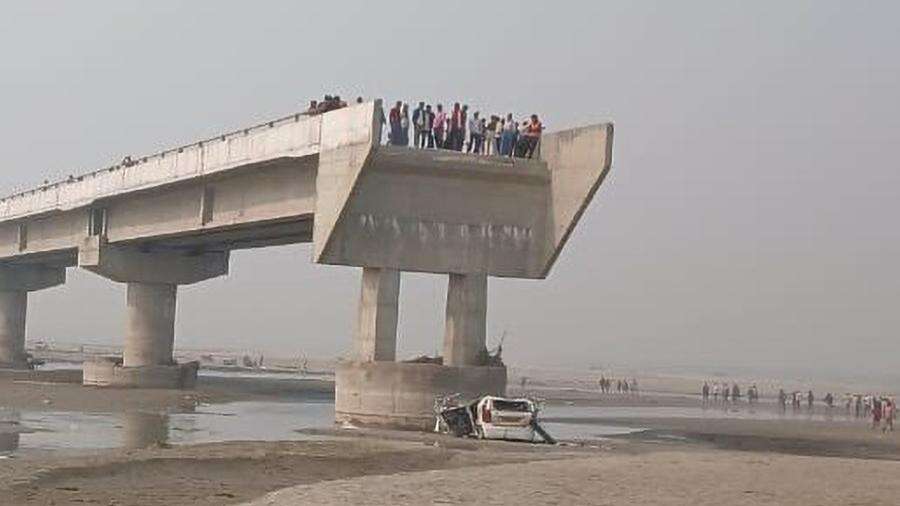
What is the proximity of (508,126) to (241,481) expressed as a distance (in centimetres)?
1965

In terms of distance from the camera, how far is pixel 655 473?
2078cm

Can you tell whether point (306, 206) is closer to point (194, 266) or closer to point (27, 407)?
Answer: point (27, 407)

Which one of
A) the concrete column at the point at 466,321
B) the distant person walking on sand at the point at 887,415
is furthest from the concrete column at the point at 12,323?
the distant person walking on sand at the point at 887,415

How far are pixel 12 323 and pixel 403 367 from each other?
5157 cm

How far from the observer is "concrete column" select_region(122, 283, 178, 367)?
182 feet

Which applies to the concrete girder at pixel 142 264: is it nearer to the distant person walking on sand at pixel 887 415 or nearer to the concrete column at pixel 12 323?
the concrete column at pixel 12 323

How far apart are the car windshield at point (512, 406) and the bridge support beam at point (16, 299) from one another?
54067 millimetres

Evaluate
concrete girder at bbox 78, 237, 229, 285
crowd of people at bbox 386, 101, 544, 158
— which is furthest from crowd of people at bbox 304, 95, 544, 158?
concrete girder at bbox 78, 237, 229, 285

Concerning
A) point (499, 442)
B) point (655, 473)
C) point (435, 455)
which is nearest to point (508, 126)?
point (499, 442)

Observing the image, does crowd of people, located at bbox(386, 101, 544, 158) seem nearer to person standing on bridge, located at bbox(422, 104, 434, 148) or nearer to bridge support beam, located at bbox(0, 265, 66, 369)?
person standing on bridge, located at bbox(422, 104, 434, 148)

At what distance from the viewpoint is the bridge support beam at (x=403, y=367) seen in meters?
34.2

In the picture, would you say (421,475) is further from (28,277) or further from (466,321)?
(28,277)

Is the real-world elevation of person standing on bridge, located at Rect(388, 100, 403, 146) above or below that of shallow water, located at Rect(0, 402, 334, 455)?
above

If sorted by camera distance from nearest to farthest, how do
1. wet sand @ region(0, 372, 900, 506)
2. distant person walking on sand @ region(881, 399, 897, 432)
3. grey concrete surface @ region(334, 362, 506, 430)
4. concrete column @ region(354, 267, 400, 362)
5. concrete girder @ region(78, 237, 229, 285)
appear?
wet sand @ region(0, 372, 900, 506), grey concrete surface @ region(334, 362, 506, 430), concrete column @ region(354, 267, 400, 362), distant person walking on sand @ region(881, 399, 897, 432), concrete girder @ region(78, 237, 229, 285)
